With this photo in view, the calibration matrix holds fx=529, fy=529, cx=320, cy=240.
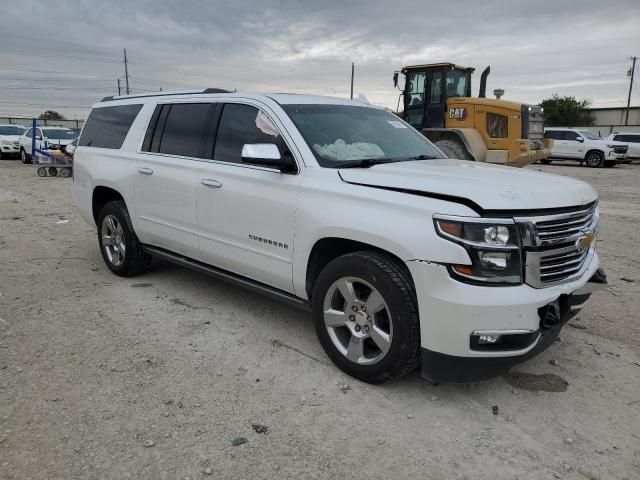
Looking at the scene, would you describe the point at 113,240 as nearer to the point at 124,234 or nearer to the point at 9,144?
the point at 124,234

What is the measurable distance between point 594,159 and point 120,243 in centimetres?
2437

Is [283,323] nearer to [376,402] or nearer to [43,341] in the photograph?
[376,402]

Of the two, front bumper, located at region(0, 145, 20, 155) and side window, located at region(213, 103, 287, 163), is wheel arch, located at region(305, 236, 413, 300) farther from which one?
front bumper, located at region(0, 145, 20, 155)

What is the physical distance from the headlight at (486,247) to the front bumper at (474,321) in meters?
0.06

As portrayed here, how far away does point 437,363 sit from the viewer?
3107 millimetres

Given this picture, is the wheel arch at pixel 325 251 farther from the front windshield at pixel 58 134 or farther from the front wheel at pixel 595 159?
the front wheel at pixel 595 159

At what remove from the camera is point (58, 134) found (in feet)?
70.8

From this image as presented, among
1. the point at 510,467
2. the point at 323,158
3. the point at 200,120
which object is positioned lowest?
the point at 510,467

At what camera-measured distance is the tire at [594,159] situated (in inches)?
961

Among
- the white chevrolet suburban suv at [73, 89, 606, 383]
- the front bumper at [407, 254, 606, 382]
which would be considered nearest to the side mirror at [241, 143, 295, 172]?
the white chevrolet suburban suv at [73, 89, 606, 383]

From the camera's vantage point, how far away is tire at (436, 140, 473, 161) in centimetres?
1228

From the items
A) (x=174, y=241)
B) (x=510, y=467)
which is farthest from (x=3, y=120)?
(x=510, y=467)

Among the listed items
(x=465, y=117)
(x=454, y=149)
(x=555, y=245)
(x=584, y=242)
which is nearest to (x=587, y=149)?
(x=465, y=117)

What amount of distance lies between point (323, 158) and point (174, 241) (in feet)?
6.14
